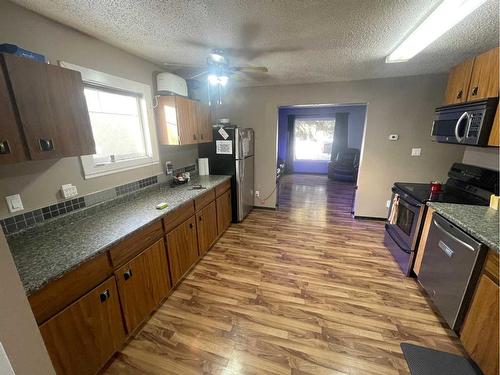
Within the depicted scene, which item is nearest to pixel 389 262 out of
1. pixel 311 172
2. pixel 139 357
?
pixel 139 357

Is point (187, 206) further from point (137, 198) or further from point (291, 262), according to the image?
point (291, 262)

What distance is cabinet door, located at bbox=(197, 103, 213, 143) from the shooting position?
2986 millimetres

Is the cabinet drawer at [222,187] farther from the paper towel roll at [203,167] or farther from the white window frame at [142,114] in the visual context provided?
the white window frame at [142,114]

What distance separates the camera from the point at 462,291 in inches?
57.4

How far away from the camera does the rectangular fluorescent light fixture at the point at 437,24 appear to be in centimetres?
125

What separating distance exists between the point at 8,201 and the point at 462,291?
319 cm

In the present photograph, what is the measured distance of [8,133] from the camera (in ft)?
3.51

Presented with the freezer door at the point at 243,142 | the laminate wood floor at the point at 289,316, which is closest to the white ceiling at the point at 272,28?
the freezer door at the point at 243,142

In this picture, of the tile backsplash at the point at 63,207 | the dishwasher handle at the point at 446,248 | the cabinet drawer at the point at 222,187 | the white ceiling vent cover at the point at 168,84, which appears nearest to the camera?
the tile backsplash at the point at 63,207

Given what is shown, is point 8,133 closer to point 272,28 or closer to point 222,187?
point 272,28

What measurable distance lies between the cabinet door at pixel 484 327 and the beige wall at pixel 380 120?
232cm

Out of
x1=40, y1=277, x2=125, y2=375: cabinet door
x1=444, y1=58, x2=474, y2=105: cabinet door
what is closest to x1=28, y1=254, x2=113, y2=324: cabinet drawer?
x1=40, y1=277, x2=125, y2=375: cabinet door

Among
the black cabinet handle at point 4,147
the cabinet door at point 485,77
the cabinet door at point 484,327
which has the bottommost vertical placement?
the cabinet door at point 484,327

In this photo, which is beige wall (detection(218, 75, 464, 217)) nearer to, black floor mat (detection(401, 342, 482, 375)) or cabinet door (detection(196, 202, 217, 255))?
cabinet door (detection(196, 202, 217, 255))
